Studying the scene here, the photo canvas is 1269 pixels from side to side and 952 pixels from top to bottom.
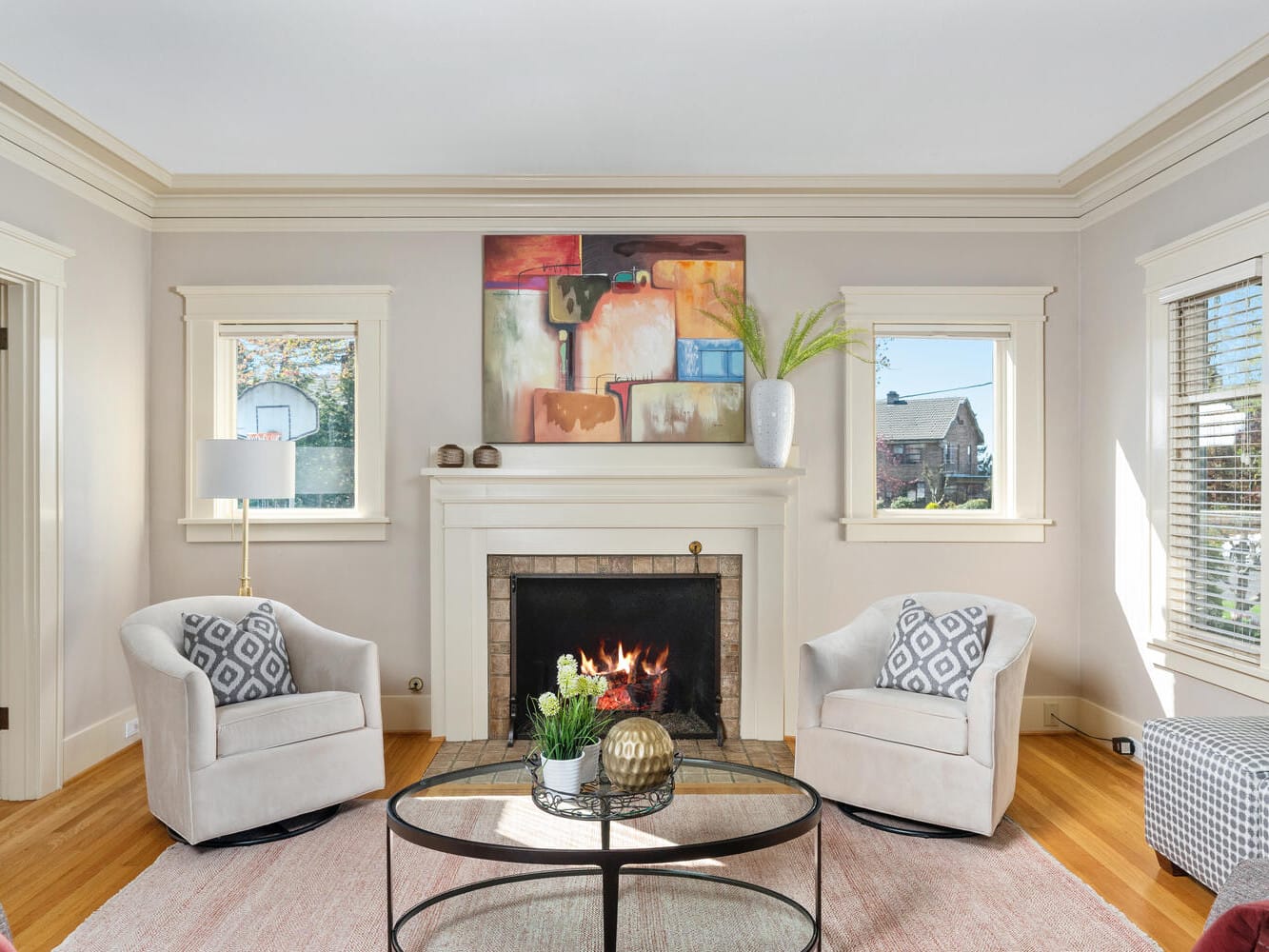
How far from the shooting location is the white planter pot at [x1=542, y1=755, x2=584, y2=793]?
243cm

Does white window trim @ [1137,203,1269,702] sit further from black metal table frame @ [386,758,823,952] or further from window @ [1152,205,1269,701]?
black metal table frame @ [386,758,823,952]

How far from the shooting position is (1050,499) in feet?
14.7

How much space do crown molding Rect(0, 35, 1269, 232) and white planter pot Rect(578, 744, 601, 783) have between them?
278 centimetres

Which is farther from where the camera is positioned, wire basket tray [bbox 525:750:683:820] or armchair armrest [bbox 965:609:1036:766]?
armchair armrest [bbox 965:609:1036:766]

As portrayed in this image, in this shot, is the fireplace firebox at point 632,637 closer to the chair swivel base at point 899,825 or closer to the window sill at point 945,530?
the window sill at point 945,530

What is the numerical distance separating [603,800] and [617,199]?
2977 mm

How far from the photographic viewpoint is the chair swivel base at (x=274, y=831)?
3.05 m

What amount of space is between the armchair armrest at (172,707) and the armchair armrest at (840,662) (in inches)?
82.7

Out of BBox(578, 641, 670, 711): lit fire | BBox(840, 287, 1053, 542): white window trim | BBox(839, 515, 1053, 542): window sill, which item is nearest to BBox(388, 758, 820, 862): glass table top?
BBox(578, 641, 670, 711): lit fire

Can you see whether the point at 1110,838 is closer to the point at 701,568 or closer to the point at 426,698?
the point at 701,568

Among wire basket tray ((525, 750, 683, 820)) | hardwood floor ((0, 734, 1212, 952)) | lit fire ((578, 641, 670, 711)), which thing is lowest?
hardwood floor ((0, 734, 1212, 952))

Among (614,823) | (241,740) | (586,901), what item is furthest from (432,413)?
(586,901)

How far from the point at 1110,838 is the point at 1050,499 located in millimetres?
1820

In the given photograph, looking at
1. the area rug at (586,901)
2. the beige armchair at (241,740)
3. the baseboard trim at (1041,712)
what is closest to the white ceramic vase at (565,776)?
the area rug at (586,901)
